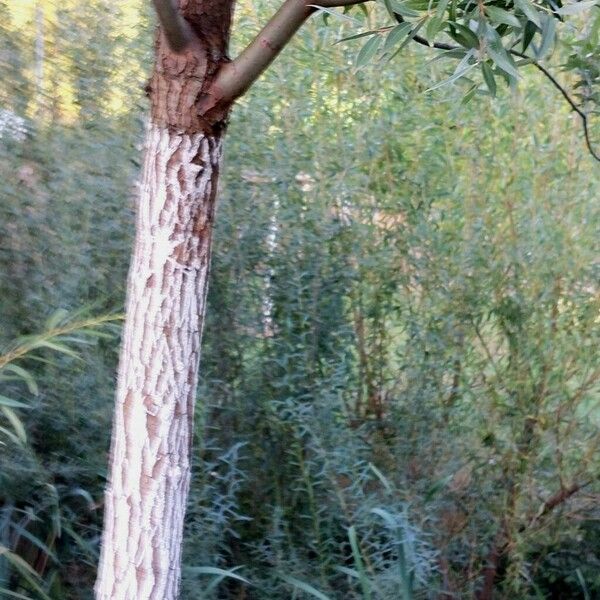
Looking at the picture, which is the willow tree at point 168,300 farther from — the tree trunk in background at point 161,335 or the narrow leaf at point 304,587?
the narrow leaf at point 304,587

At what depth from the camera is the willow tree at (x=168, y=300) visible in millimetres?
2160

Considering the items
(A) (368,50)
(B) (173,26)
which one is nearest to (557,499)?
(A) (368,50)

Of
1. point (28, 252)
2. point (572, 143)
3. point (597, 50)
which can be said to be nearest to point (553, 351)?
point (572, 143)

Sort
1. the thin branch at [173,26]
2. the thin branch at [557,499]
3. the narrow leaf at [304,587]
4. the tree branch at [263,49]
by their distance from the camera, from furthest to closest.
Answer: the thin branch at [557,499], the narrow leaf at [304,587], the tree branch at [263,49], the thin branch at [173,26]

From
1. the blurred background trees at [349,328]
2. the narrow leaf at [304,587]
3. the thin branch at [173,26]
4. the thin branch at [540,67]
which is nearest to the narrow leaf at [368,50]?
the thin branch at [540,67]

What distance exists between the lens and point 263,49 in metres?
2.09

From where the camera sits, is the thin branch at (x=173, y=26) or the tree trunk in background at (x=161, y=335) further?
the tree trunk in background at (x=161, y=335)

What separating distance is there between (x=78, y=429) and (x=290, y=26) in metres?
1.87

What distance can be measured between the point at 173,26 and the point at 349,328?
207 cm

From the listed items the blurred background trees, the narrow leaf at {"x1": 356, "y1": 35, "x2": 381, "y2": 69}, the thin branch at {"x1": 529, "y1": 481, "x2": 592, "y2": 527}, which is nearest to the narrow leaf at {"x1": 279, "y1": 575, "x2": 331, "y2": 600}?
the blurred background trees

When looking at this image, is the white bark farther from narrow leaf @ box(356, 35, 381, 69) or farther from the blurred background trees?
the blurred background trees

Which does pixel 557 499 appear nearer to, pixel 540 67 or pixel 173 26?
pixel 540 67

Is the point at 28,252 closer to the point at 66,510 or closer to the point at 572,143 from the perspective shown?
the point at 66,510

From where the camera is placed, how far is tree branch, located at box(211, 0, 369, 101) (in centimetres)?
208
